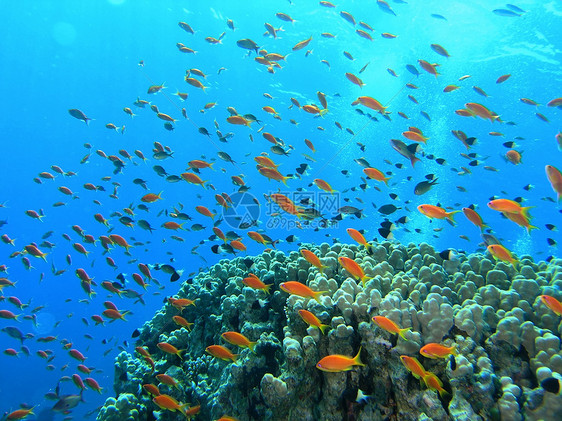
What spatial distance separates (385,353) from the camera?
321 centimetres

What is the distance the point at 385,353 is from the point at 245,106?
4374 cm

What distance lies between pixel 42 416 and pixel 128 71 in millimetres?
44543

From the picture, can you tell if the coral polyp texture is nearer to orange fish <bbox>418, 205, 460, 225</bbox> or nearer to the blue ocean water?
orange fish <bbox>418, 205, 460, 225</bbox>

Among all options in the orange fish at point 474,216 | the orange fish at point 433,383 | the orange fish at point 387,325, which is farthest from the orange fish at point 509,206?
the orange fish at point 433,383

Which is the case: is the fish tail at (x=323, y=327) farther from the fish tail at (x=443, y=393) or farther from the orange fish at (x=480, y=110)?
the orange fish at (x=480, y=110)

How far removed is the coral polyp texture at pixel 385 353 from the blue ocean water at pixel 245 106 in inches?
186

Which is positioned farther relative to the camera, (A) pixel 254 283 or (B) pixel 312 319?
(A) pixel 254 283

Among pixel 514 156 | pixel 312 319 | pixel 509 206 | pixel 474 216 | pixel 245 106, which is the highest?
pixel 245 106

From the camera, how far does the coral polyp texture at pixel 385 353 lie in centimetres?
283

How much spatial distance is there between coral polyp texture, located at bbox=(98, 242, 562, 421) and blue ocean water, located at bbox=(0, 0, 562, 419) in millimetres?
4734

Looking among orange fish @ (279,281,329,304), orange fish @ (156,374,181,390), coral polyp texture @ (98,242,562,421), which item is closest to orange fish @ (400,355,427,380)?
coral polyp texture @ (98,242,562,421)

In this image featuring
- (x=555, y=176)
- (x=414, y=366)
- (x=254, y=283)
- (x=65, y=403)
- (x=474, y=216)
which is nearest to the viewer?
(x=414, y=366)

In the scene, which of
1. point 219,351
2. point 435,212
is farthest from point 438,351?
point 219,351

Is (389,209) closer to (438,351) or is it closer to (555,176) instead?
(555,176)
